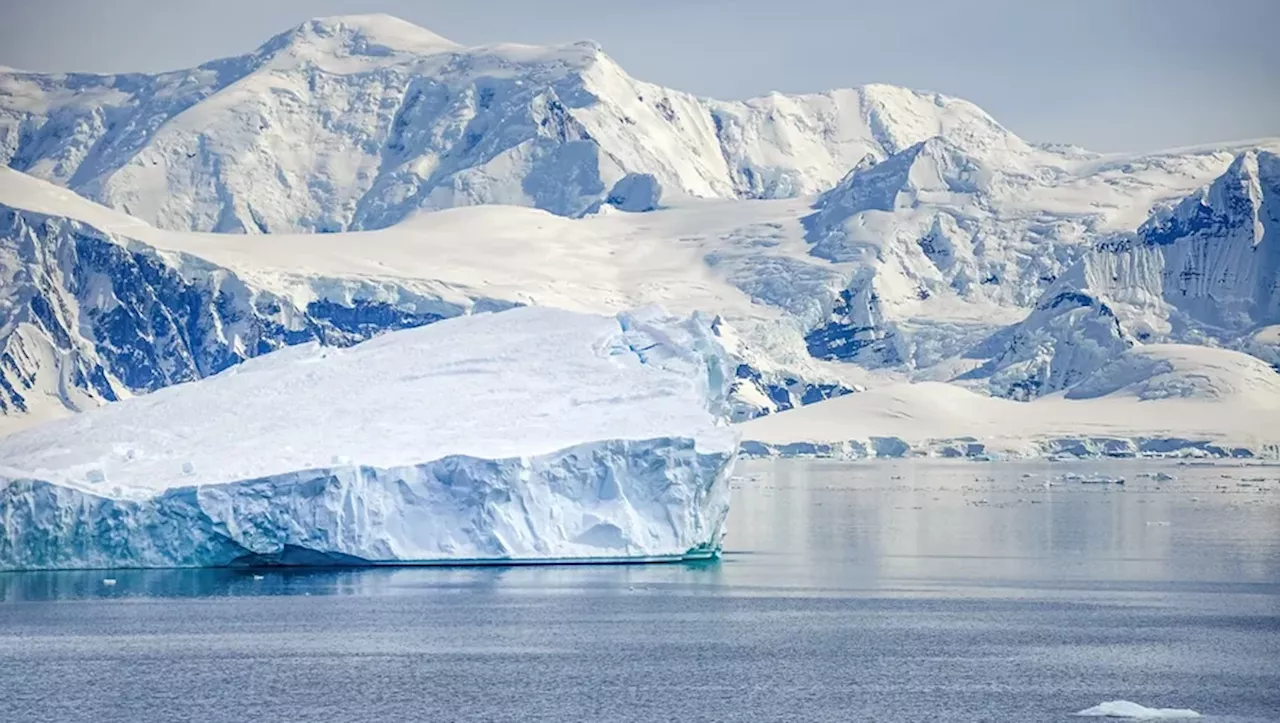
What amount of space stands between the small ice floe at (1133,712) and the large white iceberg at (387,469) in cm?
2792

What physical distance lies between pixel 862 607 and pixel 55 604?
24.0 meters

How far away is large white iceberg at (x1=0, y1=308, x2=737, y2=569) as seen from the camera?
67.6 m

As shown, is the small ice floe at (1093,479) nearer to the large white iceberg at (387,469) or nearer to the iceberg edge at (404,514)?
the large white iceberg at (387,469)

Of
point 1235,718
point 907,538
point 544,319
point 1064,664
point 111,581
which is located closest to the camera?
point 1235,718

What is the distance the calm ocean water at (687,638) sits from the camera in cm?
4672

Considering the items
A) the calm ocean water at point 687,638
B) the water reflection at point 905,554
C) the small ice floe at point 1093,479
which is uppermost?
the small ice floe at point 1093,479

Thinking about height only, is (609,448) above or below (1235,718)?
above

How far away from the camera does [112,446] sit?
233 ft

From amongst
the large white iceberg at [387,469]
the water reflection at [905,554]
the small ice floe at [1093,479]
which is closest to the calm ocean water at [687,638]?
the water reflection at [905,554]

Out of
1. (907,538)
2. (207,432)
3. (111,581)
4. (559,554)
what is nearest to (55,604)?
(111,581)

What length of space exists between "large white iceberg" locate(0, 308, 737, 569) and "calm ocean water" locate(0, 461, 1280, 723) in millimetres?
1173

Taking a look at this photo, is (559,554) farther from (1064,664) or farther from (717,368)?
(1064,664)

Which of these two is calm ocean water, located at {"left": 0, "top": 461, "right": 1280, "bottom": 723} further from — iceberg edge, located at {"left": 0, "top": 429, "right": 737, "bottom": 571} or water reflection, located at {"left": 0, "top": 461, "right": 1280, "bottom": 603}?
iceberg edge, located at {"left": 0, "top": 429, "right": 737, "bottom": 571}

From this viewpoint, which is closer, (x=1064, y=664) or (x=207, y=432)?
(x=1064, y=664)
